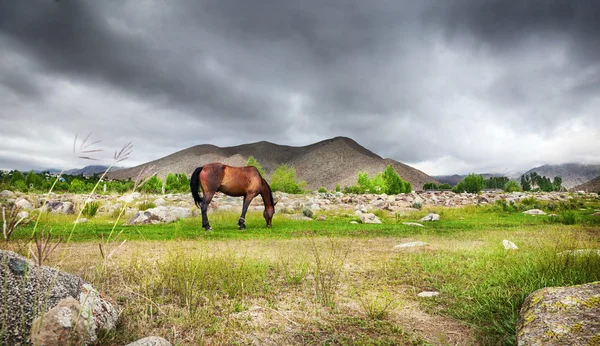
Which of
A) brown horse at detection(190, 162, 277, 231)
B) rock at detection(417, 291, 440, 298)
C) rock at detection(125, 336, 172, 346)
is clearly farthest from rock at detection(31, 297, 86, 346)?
brown horse at detection(190, 162, 277, 231)

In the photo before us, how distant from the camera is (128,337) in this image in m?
3.70

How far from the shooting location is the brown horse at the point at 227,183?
14055 mm

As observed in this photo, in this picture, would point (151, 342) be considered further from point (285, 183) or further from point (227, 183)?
point (285, 183)

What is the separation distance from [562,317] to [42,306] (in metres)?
4.91

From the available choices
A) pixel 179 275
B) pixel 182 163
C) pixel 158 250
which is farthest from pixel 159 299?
pixel 182 163

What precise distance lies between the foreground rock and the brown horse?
384 inches

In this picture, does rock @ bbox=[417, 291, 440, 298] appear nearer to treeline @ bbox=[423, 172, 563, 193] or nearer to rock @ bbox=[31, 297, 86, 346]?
rock @ bbox=[31, 297, 86, 346]

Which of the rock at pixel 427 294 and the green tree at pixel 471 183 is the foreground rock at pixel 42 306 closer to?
the rock at pixel 427 294

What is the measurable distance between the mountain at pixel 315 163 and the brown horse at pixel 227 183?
127278 mm

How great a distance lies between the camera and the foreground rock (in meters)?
2.93

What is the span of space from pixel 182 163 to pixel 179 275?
565ft

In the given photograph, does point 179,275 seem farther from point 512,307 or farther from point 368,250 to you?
point 368,250

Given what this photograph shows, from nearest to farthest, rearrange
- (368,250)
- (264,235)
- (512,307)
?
(512,307)
(368,250)
(264,235)

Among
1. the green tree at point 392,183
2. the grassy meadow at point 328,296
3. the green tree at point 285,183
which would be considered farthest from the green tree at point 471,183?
the grassy meadow at point 328,296
